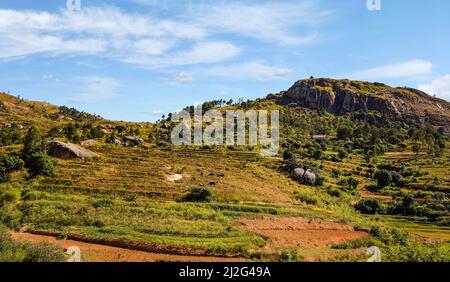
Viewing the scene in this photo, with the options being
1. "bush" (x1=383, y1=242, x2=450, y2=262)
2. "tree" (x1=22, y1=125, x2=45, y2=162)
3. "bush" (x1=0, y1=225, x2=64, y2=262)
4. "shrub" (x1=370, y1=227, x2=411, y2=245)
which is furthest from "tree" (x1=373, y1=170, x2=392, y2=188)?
"tree" (x1=22, y1=125, x2=45, y2=162)

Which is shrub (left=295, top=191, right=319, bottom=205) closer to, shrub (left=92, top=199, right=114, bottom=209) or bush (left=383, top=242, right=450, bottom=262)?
bush (left=383, top=242, right=450, bottom=262)

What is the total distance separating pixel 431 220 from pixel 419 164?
3789 centimetres

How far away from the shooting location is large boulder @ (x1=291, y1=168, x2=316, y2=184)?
63.0 meters

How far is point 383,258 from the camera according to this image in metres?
31.2

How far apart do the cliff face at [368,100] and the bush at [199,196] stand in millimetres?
125878

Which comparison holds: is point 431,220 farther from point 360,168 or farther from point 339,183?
point 360,168

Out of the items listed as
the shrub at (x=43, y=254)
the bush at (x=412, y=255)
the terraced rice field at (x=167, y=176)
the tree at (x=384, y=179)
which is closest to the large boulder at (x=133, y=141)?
the terraced rice field at (x=167, y=176)

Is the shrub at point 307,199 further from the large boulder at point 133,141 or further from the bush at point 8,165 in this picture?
the large boulder at point 133,141

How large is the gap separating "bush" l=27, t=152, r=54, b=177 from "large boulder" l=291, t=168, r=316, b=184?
3902 centimetres

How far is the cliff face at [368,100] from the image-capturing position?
517 feet

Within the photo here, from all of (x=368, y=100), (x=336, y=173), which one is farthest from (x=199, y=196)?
(x=368, y=100)

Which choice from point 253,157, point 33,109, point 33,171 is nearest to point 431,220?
point 253,157

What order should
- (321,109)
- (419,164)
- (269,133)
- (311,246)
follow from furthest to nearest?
1. (321,109)
2. (269,133)
3. (419,164)
4. (311,246)

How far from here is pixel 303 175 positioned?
6397cm
